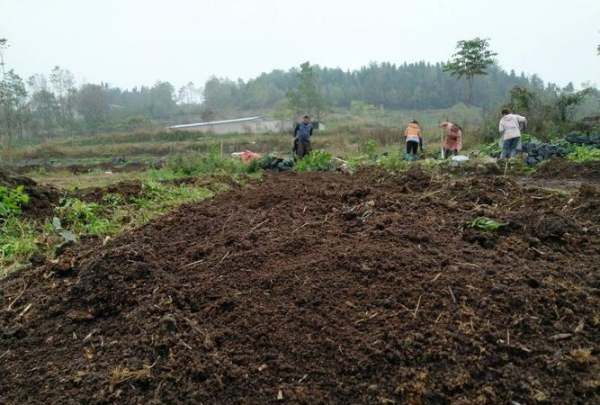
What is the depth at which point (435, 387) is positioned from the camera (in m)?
1.66

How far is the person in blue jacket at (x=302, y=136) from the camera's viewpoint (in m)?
11.3

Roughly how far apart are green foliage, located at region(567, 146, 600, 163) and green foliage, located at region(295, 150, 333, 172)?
5466mm

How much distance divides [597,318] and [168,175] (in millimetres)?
8678

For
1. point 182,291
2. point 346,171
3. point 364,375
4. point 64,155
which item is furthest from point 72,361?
point 64,155

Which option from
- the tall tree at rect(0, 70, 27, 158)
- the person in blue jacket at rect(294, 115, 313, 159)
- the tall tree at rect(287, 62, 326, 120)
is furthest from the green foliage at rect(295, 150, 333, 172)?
the tall tree at rect(287, 62, 326, 120)

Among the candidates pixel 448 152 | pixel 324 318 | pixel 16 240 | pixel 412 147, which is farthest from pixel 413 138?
pixel 324 318

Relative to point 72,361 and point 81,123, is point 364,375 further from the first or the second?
point 81,123

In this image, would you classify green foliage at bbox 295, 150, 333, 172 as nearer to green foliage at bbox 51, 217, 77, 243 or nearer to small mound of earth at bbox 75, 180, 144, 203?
small mound of earth at bbox 75, 180, 144, 203

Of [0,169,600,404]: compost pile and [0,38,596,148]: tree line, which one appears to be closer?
[0,169,600,404]: compost pile

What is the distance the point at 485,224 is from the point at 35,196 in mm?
5523

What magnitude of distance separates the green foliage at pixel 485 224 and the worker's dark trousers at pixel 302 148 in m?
8.54

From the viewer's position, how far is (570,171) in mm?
7594

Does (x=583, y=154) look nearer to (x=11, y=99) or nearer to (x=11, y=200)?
(x=11, y=200)

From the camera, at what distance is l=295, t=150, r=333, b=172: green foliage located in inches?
384
